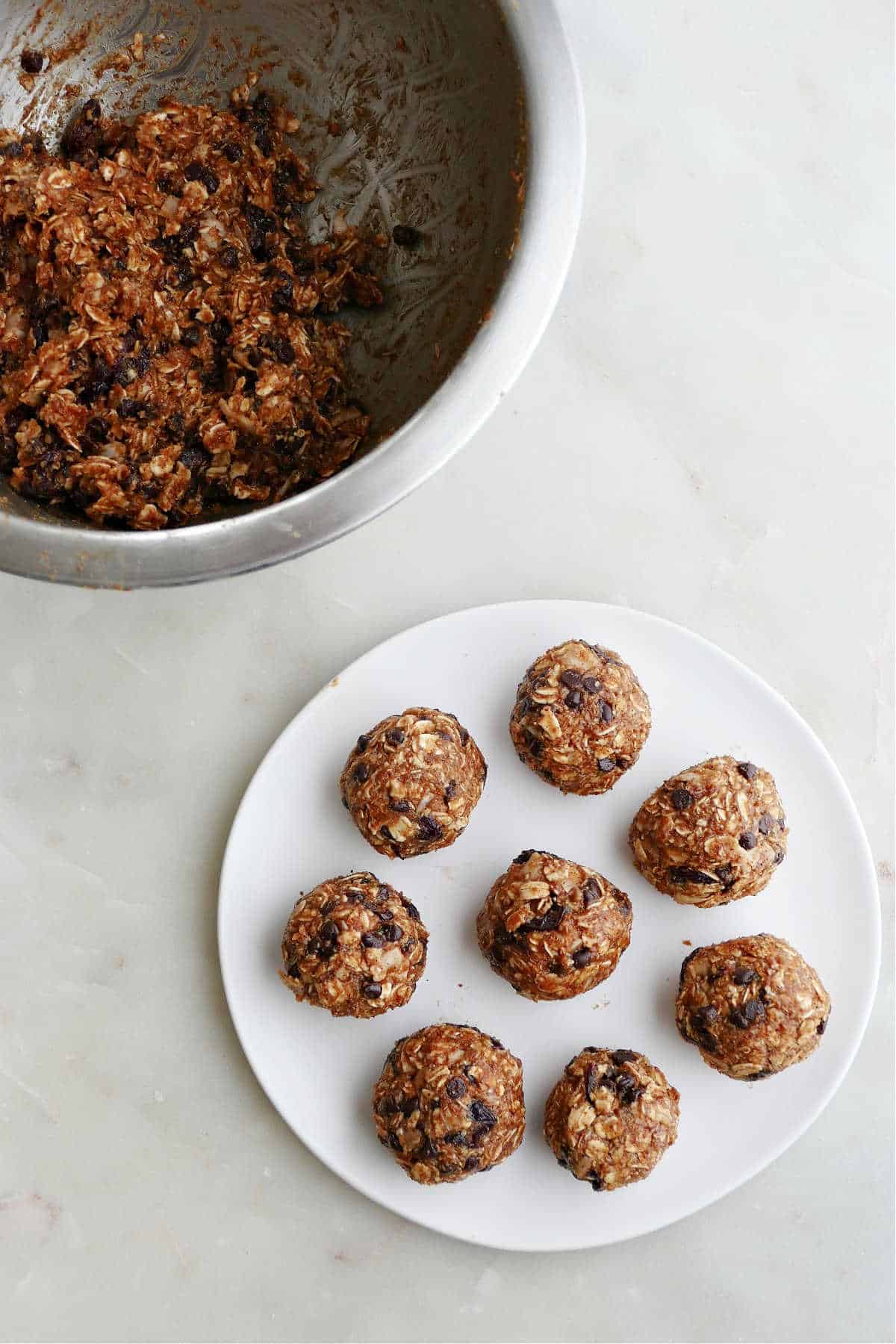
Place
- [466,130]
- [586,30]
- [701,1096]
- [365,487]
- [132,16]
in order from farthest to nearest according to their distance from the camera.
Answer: [586,30] → [701,1096] → [132,16] → [466,130] → [365,487]

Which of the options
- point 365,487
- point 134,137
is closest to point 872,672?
point 365,487

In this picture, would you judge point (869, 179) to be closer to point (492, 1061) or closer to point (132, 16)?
point (132, 16)

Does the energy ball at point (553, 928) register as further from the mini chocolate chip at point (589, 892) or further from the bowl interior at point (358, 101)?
the bowl interior at point (358, 101)

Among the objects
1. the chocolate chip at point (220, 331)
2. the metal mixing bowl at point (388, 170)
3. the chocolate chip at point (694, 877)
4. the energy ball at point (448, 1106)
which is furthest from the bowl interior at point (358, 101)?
the energy ball at point (448, 1106)

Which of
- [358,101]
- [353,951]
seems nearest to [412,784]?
[353,951]

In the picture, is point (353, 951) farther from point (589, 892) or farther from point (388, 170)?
point (388, 170)
